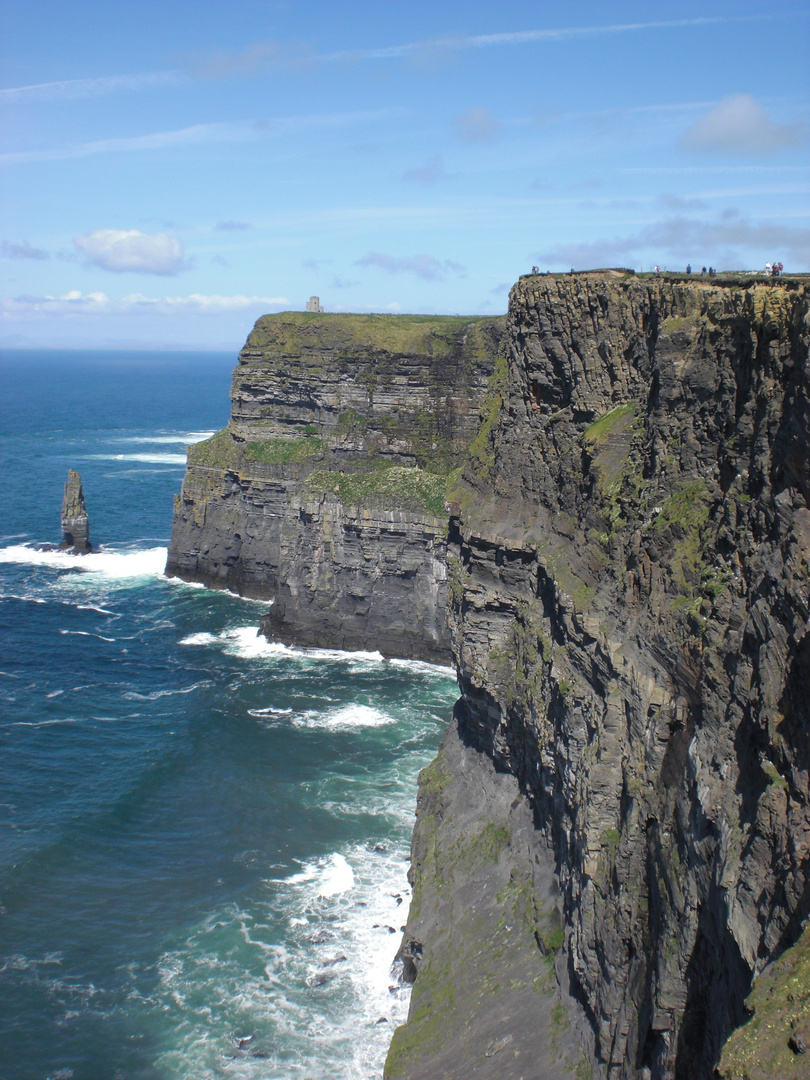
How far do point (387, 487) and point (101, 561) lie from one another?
1508 inches

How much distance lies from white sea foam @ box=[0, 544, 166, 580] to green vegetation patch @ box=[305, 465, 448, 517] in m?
25.8

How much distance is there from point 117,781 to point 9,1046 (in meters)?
20.2

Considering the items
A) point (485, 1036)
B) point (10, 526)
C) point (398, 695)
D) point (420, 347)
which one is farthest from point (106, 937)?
point (10, 526)

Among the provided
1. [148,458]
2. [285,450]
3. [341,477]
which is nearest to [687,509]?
[341,477]

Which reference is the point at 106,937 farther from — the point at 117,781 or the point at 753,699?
the point at 753,699

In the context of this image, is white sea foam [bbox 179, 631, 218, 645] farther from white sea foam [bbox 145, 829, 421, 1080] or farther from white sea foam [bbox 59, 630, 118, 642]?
white sea foam [bbox 145, 829, 421, 1080]

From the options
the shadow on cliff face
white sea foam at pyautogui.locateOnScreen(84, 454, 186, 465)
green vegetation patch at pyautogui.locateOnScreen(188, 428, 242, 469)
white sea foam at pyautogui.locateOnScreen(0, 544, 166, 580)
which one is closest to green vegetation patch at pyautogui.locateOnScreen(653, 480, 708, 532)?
the shadow on cliff face

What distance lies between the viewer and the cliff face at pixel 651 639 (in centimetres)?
1933

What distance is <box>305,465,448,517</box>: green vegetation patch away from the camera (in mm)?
79750

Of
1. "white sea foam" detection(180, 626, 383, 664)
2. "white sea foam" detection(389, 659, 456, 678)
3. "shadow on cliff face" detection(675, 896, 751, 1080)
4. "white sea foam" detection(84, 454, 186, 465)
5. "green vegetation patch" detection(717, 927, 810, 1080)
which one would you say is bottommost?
"white sea foam" detection(389, 659, 456, 678)

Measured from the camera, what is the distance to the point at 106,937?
139 ft

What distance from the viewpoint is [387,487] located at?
8219cm

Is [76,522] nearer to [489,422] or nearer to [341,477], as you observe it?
[341,477]

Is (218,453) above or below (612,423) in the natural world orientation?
below
